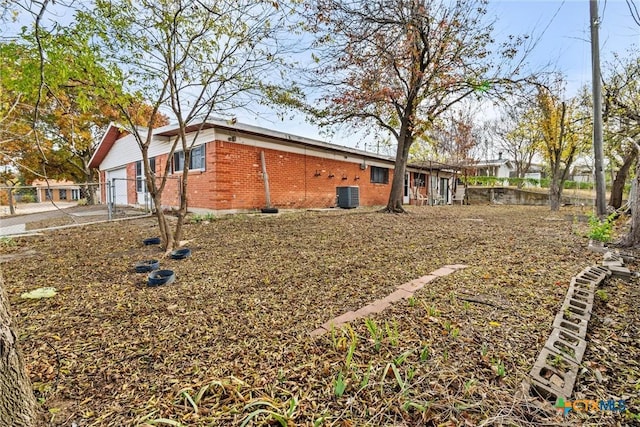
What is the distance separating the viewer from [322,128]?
394 inches

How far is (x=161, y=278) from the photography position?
2906mm

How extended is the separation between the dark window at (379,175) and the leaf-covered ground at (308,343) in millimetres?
11814

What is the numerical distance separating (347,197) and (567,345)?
10.6 meters

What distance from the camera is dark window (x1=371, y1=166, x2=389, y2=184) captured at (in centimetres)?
1521

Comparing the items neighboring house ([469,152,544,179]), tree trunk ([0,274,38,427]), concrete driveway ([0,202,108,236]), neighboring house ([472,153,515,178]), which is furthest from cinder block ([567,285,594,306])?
neighboring house ([472,153,515,178])

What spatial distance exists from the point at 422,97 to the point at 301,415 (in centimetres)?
942

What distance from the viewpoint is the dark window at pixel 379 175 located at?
1521cm

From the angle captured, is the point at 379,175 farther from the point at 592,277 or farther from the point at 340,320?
the point at 340,320

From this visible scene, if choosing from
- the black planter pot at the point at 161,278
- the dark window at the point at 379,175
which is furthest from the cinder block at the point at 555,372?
the dark window at the point at 379,175

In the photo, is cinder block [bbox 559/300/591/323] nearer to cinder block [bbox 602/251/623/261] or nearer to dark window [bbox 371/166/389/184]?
cinder block [bbox 602/251/623/261]

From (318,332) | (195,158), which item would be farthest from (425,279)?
(195,158)

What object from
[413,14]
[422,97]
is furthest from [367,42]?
[422,97]

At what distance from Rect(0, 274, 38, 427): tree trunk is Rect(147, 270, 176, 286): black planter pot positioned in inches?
69.9

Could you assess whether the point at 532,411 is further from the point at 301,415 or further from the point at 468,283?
the point at 468,283
